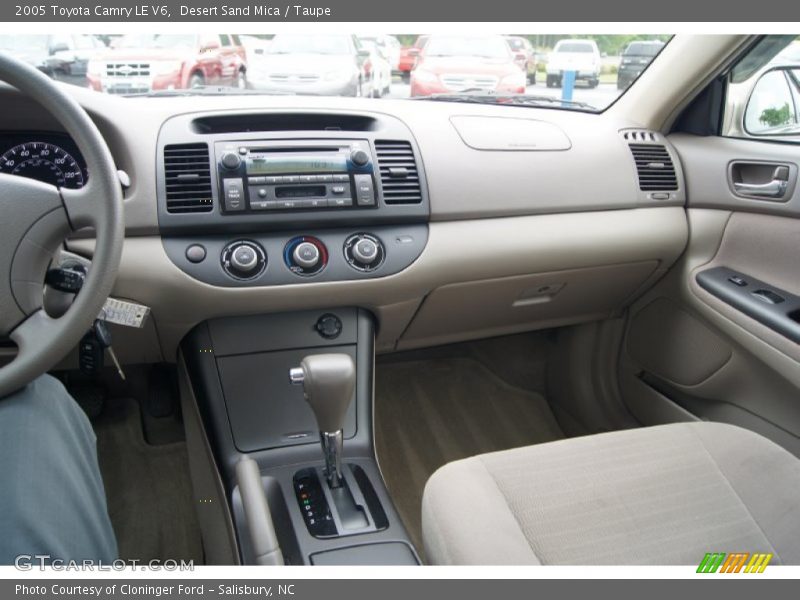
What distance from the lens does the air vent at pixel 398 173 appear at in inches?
63.7

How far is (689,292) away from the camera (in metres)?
1.91

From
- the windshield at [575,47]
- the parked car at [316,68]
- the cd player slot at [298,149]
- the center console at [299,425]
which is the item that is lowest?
the center console at [299,425]

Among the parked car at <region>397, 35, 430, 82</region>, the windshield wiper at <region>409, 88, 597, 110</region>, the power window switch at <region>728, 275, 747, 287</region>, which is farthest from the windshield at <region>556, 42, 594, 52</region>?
the power window switch at <region>728, 275, 747, 287</region>

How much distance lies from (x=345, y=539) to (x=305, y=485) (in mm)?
187

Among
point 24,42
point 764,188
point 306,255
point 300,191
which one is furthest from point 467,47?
point 24,42

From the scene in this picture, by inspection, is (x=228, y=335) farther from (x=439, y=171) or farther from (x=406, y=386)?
(x=406, y=386)

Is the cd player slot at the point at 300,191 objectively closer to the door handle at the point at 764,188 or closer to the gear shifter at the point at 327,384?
the gear shifter at the point at 327,384

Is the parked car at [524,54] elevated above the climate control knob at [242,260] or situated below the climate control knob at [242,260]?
above

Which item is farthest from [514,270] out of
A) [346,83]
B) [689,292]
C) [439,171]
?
[346,83]

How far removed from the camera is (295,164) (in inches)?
61.1

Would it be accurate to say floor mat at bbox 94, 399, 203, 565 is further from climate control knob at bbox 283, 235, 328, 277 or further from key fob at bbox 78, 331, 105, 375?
climate control knob at bbox 283, 235, 328, 277

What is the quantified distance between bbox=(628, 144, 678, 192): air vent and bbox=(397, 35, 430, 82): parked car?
26.5 inches

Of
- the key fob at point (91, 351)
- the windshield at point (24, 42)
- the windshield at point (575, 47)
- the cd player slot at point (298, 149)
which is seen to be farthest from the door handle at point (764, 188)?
the windshield at point (24, 42)

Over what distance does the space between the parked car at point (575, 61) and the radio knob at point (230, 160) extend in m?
0.89
